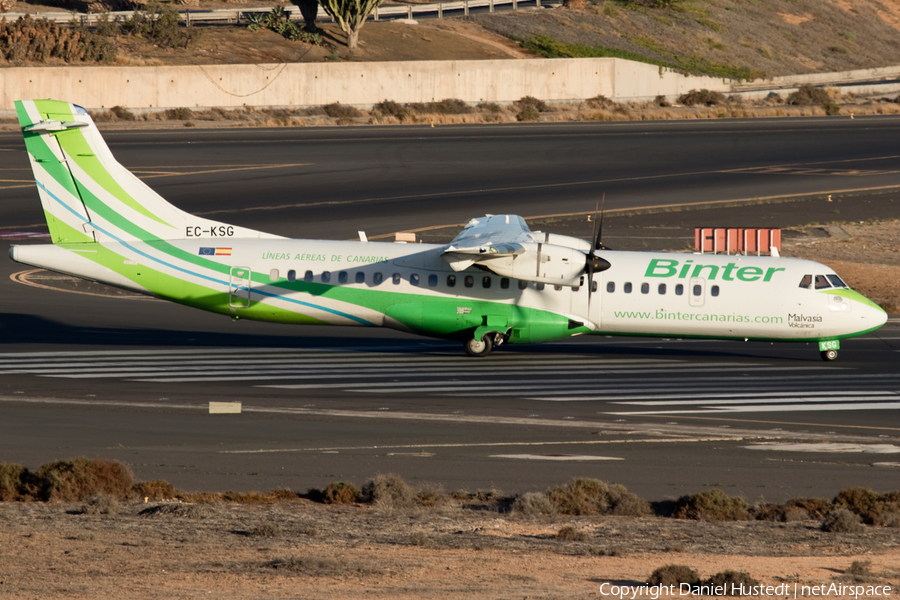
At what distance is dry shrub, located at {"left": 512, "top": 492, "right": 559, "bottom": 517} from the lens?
1689cm

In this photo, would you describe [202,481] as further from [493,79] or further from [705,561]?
[493,79]

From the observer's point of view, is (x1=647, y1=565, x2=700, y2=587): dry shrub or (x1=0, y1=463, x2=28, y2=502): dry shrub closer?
(x1=647, y1=565, x2=700, y2=587): dry shrub

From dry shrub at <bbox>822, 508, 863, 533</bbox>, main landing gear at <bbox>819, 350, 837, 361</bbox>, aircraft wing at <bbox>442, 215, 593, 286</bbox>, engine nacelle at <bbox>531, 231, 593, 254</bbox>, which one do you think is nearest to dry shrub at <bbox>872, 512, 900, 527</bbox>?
dry shrub at <bbox>822, 508, 863, 533</bbox>

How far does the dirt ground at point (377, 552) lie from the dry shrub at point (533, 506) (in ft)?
0.70

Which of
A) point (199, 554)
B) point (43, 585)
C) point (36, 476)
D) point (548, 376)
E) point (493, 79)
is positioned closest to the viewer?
point (43, 585)

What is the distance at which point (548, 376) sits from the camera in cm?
2895

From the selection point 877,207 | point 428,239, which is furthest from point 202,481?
point 877,207

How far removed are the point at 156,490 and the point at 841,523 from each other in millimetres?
11003

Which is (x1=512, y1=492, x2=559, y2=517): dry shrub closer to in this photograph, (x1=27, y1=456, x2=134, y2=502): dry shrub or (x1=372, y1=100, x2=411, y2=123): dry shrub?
(x1=27, y1=456, x2=134, y2=502): dry shrub

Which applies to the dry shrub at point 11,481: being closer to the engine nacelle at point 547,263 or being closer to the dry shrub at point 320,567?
the dry shrub at point 320,567

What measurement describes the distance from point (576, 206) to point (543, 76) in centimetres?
4834

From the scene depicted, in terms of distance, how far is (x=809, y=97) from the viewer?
109750 millimetres

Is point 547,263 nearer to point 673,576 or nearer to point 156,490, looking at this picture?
point 156,490

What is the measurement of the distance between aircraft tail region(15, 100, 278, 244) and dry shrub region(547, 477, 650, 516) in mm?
16710
